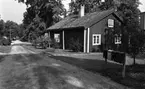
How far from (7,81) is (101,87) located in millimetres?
3750

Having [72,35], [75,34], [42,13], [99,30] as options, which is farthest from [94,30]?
[42,13]

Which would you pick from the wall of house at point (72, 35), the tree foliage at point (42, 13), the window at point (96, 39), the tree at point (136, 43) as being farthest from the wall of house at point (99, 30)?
the tree foliage at point (42, 13)

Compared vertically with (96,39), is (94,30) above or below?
above

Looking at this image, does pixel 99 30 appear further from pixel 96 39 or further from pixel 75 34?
pixel 75 34

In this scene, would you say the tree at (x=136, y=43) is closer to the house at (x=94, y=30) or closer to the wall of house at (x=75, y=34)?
the house at (x=94, y=30)

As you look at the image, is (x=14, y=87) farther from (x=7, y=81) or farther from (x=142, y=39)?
(x=142, y=39)

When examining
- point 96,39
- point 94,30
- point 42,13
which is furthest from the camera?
point 42,13

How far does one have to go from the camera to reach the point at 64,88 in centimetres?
495

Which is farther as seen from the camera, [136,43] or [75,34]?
[75,34]

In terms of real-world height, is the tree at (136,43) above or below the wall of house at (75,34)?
below

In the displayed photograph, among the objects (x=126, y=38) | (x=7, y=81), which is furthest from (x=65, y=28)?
(x=7, y=81)

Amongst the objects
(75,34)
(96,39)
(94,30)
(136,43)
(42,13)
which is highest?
(42,13)

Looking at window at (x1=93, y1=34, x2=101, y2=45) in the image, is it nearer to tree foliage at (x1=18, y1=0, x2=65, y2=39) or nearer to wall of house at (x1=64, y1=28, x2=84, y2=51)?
wall of house at (x1=64, y1=28, x2=84, y2=51)

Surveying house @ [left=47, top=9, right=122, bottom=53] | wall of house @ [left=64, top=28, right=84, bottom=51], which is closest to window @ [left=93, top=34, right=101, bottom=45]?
house @ [left=47, top=9, right=122, bottom=53]
